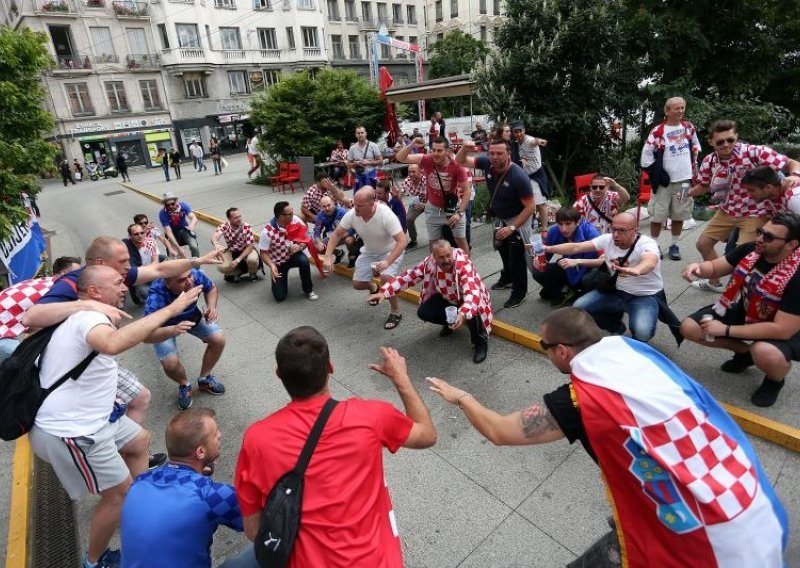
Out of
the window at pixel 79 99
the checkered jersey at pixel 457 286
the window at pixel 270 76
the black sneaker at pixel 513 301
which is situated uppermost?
the window at pixel 270 76

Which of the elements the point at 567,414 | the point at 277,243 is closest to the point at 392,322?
the point at 277,243

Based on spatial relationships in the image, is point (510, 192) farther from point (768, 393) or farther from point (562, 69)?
point (562, 69)

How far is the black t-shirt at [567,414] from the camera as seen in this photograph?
185 cm

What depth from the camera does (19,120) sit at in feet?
21.2

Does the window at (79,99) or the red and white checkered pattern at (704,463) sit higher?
the window at (79,99)

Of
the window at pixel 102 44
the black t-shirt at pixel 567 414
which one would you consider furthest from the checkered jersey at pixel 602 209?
the window at pixel 102 44

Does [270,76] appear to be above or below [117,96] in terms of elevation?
above

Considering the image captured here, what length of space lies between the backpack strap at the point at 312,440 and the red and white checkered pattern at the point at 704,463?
1146 millimetres

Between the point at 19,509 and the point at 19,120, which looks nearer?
the point at 19,509

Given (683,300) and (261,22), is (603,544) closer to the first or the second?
(683,300)

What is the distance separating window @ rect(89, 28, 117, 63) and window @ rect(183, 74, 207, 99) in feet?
15.9

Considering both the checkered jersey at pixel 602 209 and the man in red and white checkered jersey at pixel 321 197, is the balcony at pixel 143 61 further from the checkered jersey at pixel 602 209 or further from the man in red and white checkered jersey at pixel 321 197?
the checkered jersey at pixel 602 209

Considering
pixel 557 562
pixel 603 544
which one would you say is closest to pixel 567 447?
pixel 557 562

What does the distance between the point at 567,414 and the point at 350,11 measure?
164 feet
